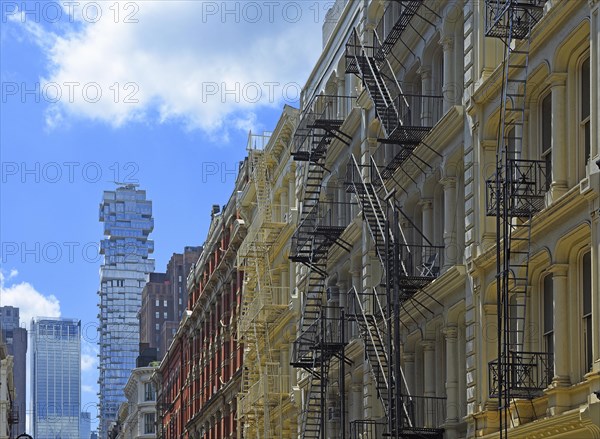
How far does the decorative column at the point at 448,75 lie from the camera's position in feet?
107

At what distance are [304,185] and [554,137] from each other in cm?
2427

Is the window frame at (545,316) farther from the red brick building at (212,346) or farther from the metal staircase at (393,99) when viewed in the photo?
the red brick building at (212,346)

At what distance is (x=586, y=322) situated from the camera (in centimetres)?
2417

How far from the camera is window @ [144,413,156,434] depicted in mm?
139875

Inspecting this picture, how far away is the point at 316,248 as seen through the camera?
149 ft

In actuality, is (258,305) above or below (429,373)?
above

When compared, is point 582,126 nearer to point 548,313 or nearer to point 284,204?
point 548,313

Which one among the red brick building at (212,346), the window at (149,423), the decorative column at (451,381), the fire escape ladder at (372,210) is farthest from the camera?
the window at (149,423)

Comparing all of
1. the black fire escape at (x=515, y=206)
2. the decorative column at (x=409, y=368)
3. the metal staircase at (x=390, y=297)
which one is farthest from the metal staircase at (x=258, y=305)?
the black fire escape at (x=515, y=206)

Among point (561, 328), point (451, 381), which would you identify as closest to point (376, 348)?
point (451, 381)

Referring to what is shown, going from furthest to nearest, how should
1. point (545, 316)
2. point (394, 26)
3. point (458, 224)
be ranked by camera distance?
point (394, 26) < point (458, 224) < point (545, 316)

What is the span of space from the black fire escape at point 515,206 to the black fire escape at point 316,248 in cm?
1436

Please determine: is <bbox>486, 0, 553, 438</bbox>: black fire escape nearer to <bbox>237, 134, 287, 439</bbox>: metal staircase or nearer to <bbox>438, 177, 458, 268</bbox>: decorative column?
<bbox>438, 177, 458, 268</bbox>: decorative column

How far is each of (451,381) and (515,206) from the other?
6.56 metres
